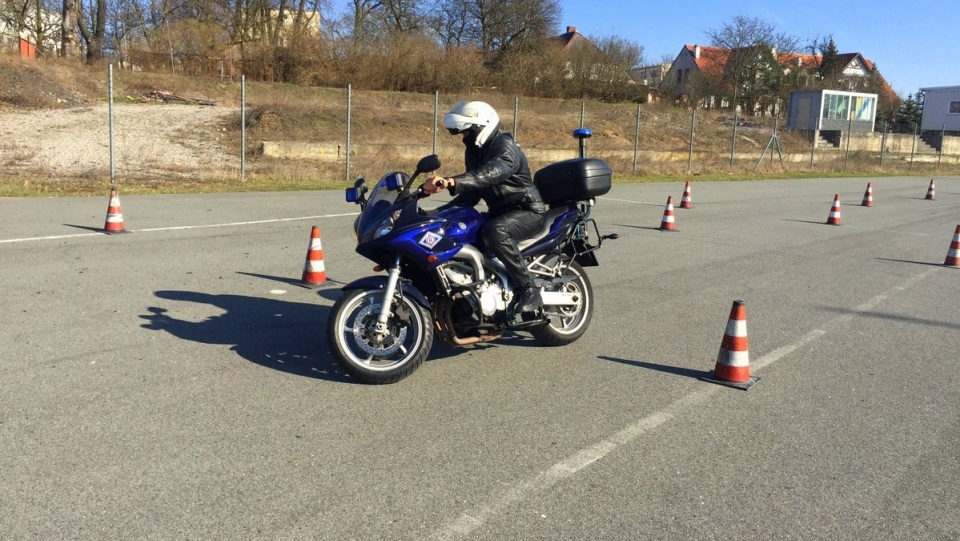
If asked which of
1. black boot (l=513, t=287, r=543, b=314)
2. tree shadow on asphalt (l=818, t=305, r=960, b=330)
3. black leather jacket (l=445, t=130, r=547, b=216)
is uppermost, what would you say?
black leather jacket (l=445, t=130, r=547, b=216)

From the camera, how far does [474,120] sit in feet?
17.7

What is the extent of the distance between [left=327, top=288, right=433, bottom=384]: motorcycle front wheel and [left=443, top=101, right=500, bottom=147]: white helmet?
1.19m

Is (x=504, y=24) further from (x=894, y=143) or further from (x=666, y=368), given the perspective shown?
(x=666, y=368)

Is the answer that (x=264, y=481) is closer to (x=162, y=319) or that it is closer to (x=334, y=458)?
(x=334, y=458)

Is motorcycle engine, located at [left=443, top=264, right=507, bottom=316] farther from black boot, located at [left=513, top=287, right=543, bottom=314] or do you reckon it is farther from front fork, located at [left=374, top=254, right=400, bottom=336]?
front fork, located at [left=374, top=254, right=400, bottom=336]

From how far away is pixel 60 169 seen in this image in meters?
20.2

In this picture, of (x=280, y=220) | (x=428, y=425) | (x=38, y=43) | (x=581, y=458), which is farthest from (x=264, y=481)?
(x=38, y=43)

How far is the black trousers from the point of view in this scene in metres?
5.54

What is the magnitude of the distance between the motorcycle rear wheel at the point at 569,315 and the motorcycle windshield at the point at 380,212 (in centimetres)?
155

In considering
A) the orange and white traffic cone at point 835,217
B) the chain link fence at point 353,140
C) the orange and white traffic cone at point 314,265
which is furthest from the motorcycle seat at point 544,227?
the orange and white traffic cone at point 835,217

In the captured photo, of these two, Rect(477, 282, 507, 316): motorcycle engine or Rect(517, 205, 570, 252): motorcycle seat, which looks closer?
Rect(477, 282, 507, 316): motorcycle engine

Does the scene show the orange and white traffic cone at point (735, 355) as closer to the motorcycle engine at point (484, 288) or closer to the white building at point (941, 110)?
the motorcycle engine at point (484, 288)

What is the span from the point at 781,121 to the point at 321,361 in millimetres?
64706

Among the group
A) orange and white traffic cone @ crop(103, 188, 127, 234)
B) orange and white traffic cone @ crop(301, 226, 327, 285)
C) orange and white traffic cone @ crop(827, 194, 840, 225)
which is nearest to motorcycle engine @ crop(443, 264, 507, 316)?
orange and white traffic cone @ crop(301, 226, 327, 285)
